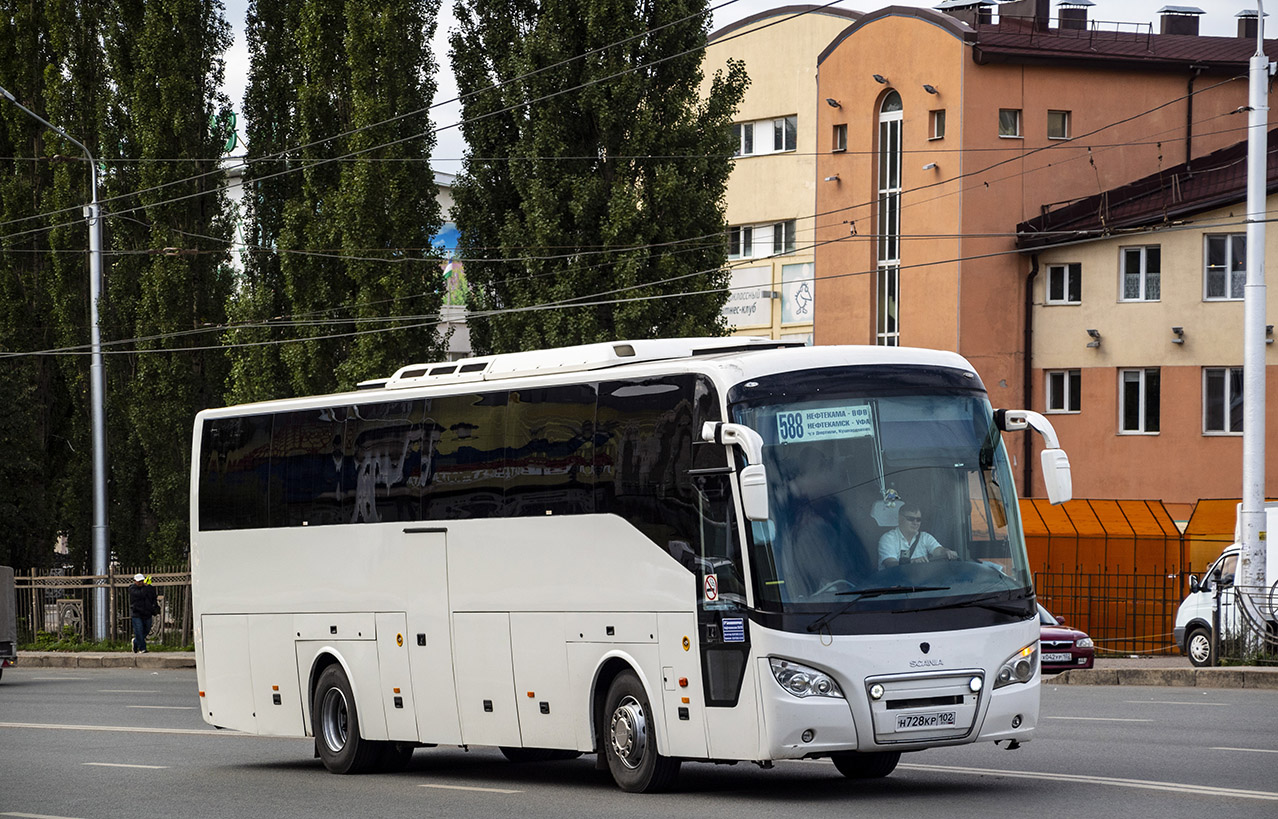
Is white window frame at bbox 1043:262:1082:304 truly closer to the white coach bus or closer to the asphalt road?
the asphalt road

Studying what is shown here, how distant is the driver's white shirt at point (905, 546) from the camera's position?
483 inches

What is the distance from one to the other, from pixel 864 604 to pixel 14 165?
1533 inches

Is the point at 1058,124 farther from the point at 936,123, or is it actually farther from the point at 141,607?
the point at 141,607

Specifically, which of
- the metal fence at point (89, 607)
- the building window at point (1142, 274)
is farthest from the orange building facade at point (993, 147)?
the metal fence at point (89, 607)

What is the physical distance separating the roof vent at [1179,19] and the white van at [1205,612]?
102 ft

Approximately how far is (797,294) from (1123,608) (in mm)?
25232

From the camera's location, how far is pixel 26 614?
139 ft

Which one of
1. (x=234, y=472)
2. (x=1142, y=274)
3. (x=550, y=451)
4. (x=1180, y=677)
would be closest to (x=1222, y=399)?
(x=1142, y=274)

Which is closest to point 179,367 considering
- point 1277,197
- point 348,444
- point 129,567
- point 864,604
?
point 129,567

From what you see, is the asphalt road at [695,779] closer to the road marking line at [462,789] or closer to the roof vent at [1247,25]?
the road marking line at [462,789]

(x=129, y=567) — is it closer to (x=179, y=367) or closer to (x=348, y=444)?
(x=179, y=367)

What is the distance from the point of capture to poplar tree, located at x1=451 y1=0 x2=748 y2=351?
3431 centimetres

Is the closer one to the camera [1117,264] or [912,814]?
[912,814]

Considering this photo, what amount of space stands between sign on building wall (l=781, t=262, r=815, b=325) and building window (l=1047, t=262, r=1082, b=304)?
27.4 feet
